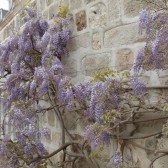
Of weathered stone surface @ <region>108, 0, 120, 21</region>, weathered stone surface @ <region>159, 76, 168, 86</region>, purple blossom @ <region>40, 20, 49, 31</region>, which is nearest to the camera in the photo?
weathered stone surface @ <region>159, 76, 168, 86</region>

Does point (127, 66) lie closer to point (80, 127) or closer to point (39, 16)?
point (80, 127)

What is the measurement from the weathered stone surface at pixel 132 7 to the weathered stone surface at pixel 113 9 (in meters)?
→ 0.09

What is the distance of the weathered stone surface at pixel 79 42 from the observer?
2841 millimetres

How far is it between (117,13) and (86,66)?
1.87 ft

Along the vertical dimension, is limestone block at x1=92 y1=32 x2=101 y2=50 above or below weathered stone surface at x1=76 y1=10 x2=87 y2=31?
below

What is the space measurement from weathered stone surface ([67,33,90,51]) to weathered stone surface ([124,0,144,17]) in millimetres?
512

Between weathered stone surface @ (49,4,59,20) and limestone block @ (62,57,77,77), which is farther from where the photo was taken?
weathered stone surface @ (49,4,59,20)

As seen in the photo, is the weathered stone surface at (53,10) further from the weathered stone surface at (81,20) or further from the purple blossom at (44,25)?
the weathered stone surface at (81,20)

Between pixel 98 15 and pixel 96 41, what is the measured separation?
21 centimetres

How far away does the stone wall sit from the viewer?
7.56ft

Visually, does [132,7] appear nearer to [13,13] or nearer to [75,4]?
[75,4]

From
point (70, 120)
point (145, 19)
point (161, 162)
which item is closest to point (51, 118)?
point (70, 120)

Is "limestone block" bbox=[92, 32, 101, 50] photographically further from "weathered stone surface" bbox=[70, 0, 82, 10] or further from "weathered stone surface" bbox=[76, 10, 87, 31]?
"weathered stone surface" bbox=[70, 0, 82, 10]

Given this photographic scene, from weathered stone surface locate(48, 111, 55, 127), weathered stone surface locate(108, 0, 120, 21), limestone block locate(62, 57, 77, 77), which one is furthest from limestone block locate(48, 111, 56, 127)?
weathered stone surface locate(108, 0, 120, 21)
